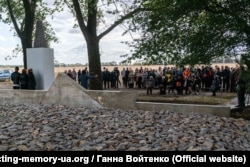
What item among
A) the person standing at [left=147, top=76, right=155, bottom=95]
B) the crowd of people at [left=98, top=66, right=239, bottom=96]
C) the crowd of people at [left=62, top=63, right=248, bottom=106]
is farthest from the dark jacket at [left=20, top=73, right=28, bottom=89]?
the person standing at [left=147, top=76, right=155, bottom=95]

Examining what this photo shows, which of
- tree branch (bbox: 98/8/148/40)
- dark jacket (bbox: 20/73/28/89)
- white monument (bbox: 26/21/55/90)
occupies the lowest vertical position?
dark jacket (bbox: 20/73/28/89)

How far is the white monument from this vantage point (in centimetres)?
1922

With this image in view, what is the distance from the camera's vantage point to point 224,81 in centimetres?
2652

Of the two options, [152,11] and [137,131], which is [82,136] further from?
[152,11]

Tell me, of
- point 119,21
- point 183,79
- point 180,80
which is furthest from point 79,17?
point 183,79

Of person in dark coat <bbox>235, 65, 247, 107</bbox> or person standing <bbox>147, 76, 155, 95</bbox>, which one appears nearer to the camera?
person in dark coat <bbox>235, 65, 247, 107</bbox>

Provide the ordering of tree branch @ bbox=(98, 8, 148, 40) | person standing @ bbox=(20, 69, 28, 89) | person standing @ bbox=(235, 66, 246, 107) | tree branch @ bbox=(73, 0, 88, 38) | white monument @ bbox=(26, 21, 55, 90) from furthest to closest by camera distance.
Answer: tree branch @ bbox=(73, 0, 88, 38), white monument @ bbox=(26, 21, 55, 90), person standing @ bbox=(20, 69, 28, 89), tree branch @ bbox=(98, 8, 148, 40), person standing @ bbox=(235, 66, 246, 107)

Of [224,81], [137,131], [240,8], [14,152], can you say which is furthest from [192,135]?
[224,81]

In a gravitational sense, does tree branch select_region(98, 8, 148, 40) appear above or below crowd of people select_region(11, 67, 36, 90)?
above

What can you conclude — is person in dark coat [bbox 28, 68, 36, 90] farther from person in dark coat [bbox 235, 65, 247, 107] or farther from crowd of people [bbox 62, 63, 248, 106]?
person in dark coat [bbox 235, 65, 247, 107]

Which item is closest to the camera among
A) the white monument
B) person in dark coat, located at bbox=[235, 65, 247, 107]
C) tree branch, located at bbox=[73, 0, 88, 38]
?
person in dark coat, located at bbox=[235, 65, 247, 107]

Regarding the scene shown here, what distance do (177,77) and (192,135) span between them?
14658 millimetres

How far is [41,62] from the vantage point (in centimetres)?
1920

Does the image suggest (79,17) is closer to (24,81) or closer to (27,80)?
(27,80)
